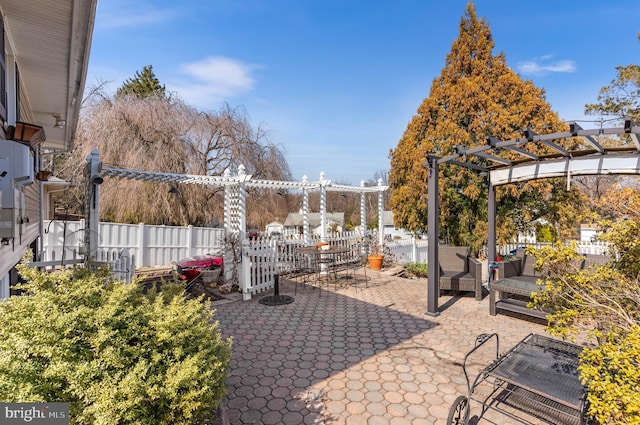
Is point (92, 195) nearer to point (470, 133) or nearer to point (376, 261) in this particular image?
point (376, 261)

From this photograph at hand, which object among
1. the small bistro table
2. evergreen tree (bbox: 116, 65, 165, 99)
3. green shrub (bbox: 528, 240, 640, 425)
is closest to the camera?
green shrub (bbox: 528, 240, 640, 425)

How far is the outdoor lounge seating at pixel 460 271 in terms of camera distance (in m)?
6.17

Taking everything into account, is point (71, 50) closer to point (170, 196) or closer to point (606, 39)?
point (170, 196)

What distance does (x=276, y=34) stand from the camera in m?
8.44

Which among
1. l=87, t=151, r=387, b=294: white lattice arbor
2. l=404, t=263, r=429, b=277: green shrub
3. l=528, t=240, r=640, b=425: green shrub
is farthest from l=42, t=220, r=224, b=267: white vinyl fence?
l=528, t=240, r=640, b=425: green shrub

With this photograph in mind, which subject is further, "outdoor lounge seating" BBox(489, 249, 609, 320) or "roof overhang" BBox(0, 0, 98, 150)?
"outdoor lounge seating" BBox(489, 249, 609, 320)

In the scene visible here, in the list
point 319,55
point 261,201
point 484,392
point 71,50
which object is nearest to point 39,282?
point 71,50

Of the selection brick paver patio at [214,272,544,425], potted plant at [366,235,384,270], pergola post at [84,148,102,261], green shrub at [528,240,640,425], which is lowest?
brick paver patio at [214,272,544,425]

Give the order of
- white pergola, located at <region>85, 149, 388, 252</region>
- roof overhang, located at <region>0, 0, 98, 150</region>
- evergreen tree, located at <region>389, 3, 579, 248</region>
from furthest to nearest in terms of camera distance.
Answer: evergreen tree, located at <region>389, 3, 579, 248</region>, white pergola, located at <region>85, 149, 388, 252</region>, roof overhang, located at <region>0, 0, 98, 150</region>

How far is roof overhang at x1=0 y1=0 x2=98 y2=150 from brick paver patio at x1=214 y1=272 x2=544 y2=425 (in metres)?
3.52

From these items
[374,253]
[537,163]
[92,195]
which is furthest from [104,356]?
[374,253]

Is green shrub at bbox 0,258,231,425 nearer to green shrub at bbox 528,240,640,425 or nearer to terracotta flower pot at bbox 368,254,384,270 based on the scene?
green shrub at bbox 528,240,640,425

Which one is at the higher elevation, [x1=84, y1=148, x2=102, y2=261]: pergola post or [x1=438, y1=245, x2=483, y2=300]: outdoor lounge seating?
[x1=84, y1=148, x2=102, y2=261]: pergola post

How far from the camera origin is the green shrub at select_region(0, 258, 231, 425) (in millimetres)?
1627
